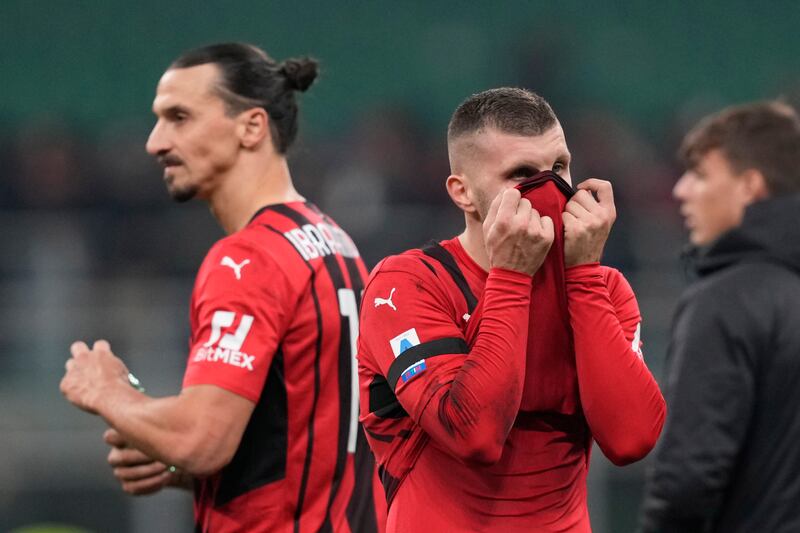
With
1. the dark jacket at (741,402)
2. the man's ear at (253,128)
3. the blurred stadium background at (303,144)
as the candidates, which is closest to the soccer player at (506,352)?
the dark jacket at (741,402)

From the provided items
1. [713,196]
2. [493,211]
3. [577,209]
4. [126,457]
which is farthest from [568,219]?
[126,457]

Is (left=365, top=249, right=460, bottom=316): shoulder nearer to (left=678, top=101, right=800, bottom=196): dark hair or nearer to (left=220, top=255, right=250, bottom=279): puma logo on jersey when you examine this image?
(left=220, top=255, right=250, bottom=279): puma logo on jersey

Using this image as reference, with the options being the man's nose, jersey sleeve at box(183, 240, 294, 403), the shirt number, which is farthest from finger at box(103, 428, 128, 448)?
the man's nose

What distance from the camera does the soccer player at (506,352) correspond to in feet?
8.34

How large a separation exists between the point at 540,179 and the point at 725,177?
969 mm

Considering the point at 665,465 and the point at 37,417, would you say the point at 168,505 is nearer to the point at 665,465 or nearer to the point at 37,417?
the point at 37,417

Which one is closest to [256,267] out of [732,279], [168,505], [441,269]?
[441,269]

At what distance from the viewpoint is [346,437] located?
11.4 ft

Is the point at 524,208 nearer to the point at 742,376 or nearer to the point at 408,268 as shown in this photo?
the point at 408,268

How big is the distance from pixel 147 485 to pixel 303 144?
23.2 feet

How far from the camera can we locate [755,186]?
11.0 ft

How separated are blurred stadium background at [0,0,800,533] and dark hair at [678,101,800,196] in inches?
93.8

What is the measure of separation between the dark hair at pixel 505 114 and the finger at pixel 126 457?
4.68 feet

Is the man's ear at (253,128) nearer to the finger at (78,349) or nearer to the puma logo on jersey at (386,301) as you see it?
the finger at (78,349)
